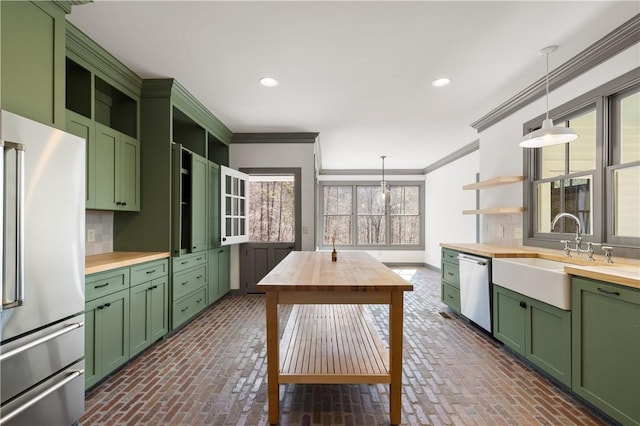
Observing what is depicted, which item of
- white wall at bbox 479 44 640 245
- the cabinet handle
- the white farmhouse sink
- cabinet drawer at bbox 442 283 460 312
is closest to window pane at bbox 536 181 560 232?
white wall at bbox 479 44 640 245

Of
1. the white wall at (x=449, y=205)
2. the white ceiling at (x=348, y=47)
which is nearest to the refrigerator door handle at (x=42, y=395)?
the white ceiling at (x=348, y=47)

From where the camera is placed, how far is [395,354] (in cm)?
178

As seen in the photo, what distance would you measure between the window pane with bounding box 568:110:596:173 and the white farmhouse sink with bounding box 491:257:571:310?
98cm

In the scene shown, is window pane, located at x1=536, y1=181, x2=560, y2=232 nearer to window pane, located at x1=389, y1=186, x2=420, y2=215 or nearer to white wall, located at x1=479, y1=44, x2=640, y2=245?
white wall, located at x1=479, y1=44, x2=640, y2=245

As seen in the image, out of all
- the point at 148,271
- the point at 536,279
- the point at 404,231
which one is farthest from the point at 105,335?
the point at 404,231

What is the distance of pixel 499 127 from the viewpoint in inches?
154

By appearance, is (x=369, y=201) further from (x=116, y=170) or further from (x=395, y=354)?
(x=395, y=354)

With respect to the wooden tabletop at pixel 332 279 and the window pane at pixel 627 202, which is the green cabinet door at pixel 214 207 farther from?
the window pane at pixel 627 202

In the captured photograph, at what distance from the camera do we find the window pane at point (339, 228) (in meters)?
8.04

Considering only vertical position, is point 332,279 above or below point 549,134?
below

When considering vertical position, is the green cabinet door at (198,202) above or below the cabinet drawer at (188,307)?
above

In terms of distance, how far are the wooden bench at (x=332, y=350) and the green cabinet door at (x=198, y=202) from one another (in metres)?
1.53

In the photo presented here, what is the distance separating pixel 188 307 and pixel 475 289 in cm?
325

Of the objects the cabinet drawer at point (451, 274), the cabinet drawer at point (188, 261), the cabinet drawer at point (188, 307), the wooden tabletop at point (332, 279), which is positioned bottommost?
the cabinet drawer at point (188, 307)
